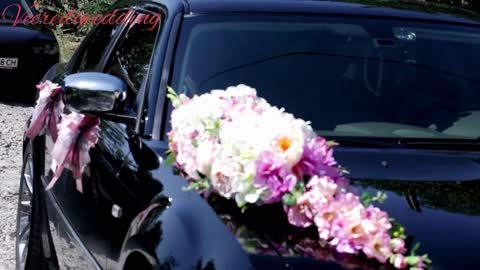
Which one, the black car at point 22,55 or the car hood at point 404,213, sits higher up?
the car hood at point 404,213

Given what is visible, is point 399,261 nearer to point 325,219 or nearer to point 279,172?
point 325,219

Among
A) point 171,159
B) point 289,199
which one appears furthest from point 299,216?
point 171,159

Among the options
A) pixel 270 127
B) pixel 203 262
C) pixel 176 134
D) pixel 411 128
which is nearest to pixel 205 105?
pixel 176 134

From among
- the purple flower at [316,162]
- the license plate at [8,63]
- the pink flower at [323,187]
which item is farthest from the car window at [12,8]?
the pink flower at [323,187]

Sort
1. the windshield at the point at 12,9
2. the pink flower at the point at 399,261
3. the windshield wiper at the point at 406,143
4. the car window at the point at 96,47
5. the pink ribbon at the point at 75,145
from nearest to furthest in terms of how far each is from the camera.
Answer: the pink flower at the point at 399,261, the windshield wiper at the point at 406,143, the pink ribbon at the point at 75,145, the car window at the point at 96,47, the windshield at the point at 12,9

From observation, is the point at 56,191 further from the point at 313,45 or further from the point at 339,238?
the point at 339,238

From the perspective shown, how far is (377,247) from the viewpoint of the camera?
2168mm

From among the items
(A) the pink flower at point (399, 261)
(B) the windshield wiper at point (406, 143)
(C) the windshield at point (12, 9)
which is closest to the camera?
(A) the pink flower at point (399, 261)

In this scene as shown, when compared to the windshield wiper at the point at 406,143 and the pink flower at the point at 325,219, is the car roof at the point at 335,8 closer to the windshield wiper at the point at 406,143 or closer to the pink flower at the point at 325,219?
the windshield wiper at the point at 406,143

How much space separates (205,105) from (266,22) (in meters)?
0.98

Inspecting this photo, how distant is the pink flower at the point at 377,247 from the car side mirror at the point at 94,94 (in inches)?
56.0

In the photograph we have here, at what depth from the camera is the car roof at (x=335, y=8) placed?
11.8 feet

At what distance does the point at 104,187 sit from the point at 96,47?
1.64m

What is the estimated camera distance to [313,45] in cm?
352
